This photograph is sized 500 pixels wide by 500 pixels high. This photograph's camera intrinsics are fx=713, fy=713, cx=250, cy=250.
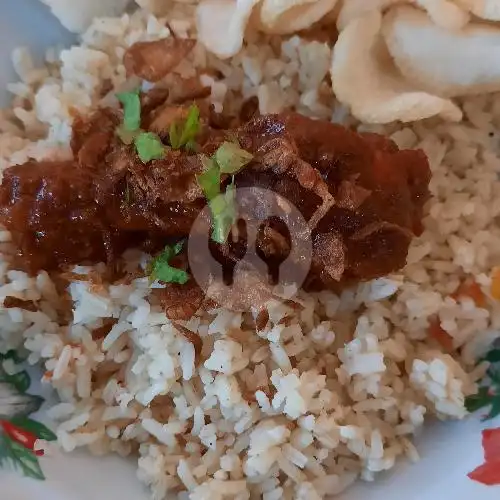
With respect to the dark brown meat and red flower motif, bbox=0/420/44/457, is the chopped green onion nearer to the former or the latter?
the dark brown meat

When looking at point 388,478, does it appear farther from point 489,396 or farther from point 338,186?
point 338,186

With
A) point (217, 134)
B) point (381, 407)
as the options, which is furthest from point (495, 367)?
point (217, 134)

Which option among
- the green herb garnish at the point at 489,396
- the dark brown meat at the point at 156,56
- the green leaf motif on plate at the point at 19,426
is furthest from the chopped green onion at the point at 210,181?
the green herb garnish at the point at 489,396

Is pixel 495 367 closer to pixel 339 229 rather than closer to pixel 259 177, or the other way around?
pixel 339 229

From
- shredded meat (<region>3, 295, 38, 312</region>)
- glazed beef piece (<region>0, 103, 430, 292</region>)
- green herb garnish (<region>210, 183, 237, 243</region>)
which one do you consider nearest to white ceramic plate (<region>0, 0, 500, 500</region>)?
shredded meat (<region>3, 295, 38, 312</region>)

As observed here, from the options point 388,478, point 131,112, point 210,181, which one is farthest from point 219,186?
point 388,478

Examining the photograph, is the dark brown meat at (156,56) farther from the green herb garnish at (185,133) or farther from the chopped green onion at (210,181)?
the chopped green onion at (210,181)
